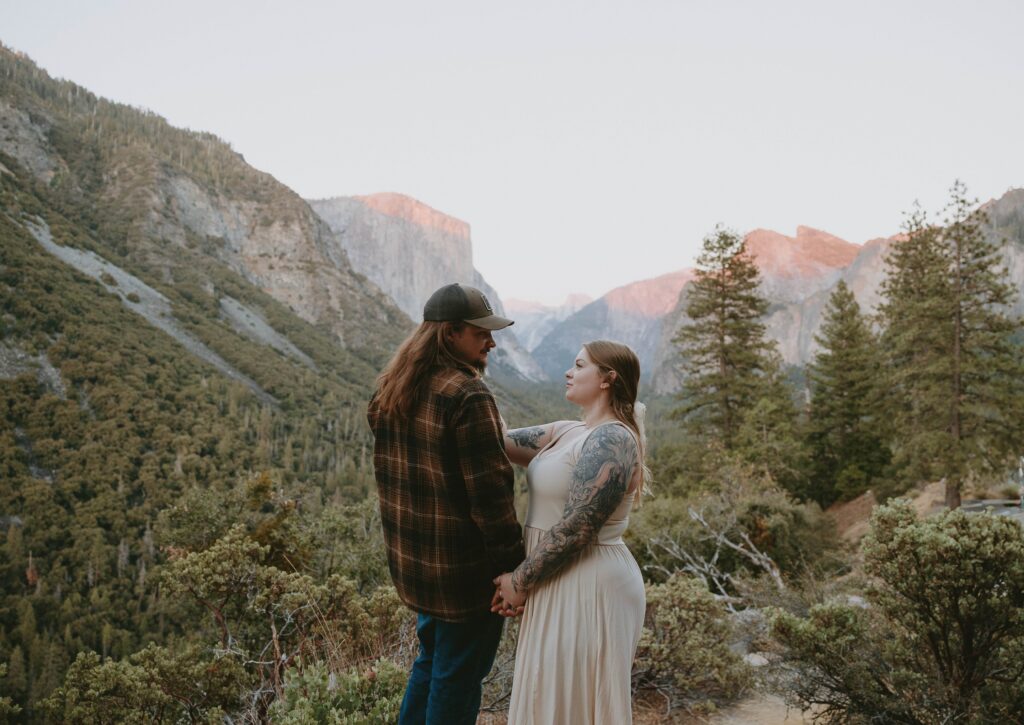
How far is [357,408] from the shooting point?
8194 centimetres

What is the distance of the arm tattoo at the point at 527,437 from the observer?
2.45 meters

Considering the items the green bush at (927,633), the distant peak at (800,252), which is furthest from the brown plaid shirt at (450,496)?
Result: the distant peak at (800,252)

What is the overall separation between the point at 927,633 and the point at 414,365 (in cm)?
342

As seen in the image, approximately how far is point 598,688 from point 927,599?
2.35 meters

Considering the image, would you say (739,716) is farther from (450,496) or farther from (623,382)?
(450,496)

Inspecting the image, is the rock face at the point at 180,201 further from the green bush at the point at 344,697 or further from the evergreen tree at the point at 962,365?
the green bush at the point at 344,697

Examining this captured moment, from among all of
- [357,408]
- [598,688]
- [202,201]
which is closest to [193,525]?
[598,688]

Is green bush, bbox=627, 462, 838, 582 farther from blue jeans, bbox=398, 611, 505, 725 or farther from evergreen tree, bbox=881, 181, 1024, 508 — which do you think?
blue jeans, bbox=398, 611, 505, 725

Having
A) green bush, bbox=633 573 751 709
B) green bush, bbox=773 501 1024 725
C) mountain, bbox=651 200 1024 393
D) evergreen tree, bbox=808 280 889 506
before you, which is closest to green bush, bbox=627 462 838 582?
green bush, bbox=633 573 751 709

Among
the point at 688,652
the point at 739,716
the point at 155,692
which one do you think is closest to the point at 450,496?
the point at 688,652

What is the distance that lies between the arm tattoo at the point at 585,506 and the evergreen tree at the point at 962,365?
17.2 meters

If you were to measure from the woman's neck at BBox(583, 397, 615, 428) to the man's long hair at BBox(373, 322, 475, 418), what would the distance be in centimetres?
52

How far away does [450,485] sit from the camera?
2.10 meters

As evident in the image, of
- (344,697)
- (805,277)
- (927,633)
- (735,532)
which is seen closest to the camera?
(344,697)
